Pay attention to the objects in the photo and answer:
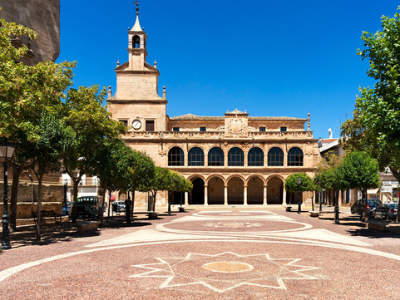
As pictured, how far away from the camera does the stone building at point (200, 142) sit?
138 ft

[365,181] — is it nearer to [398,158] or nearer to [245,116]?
[398,158]

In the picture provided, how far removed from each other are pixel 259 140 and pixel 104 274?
37.2 metres

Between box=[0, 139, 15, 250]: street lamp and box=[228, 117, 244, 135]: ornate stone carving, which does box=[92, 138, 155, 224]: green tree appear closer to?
box=[0, 139, 15, 250]: street lamp

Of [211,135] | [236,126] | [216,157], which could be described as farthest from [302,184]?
→ [211,135]

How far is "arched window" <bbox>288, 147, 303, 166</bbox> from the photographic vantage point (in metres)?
42.4

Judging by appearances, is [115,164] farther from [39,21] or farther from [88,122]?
[39,21]

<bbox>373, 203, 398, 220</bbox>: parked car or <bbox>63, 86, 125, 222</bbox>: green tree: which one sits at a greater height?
<bbox>63, 86, 125, 222</bbox>: green tree

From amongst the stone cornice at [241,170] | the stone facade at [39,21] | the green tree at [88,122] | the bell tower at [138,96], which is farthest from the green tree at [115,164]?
the bell tower at [138,96]

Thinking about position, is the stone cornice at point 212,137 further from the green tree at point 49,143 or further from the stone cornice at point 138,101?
the green tree at point 49,143

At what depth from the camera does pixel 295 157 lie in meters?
42.4

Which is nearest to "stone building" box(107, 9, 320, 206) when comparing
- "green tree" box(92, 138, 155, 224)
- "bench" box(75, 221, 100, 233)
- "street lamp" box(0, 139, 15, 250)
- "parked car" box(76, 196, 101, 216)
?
"parked car" box(76, 196, 101, 216)

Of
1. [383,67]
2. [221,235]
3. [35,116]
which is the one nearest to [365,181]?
[383,67]

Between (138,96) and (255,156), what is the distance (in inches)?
720

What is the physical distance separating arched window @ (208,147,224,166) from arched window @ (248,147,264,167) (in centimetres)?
383
